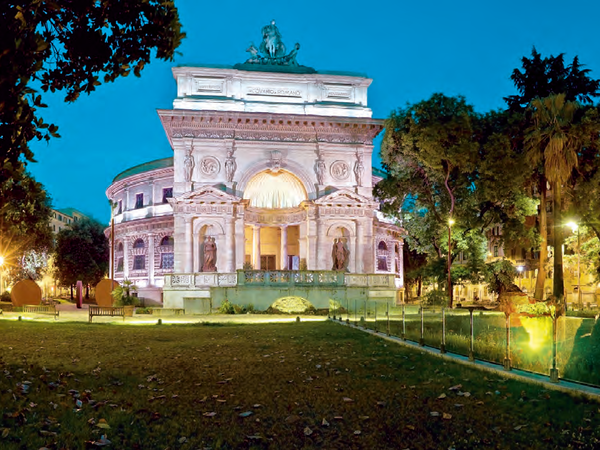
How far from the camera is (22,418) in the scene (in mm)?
7020

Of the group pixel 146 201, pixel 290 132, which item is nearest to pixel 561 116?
pixel 290 132

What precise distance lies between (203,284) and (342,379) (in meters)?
31.3

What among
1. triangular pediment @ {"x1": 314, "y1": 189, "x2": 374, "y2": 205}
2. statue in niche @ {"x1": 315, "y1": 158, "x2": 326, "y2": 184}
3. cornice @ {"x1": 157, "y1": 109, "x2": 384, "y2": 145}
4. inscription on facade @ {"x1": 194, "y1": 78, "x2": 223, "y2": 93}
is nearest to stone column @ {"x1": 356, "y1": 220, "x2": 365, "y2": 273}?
triangular pediment @ {"x1": 314, "y1": 189, "x2": 374, "y2": 205}

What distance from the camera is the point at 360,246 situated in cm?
4428

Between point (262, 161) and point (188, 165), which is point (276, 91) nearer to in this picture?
point (262, 161)

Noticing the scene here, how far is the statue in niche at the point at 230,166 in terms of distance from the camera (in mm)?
43594

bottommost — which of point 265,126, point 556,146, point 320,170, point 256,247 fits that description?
point 256,247

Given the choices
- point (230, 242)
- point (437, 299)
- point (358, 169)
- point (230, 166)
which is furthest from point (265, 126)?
point (437, 299)

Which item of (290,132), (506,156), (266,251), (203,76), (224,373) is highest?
(203,76)

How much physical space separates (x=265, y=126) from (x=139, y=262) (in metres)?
24.0

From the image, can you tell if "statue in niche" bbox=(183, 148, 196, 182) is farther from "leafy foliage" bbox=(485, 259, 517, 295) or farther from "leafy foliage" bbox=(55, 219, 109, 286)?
"leafy foliage" bbox=(55, 219, 109, 286)

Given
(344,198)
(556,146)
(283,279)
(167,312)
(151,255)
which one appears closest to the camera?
(556,146)

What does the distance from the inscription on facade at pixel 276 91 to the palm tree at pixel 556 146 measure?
19.2 m

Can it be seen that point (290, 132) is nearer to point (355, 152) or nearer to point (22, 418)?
point (355, 152)
